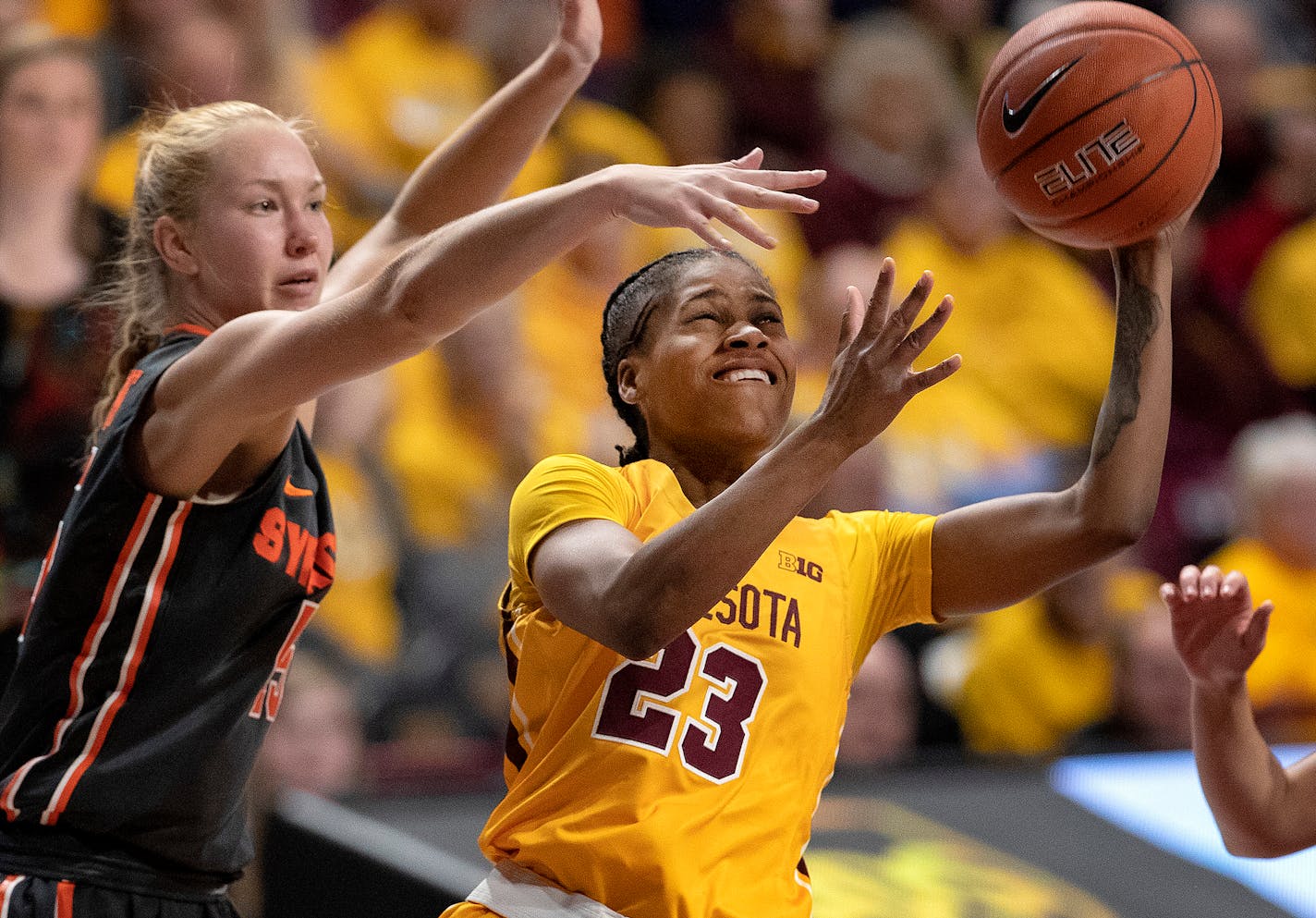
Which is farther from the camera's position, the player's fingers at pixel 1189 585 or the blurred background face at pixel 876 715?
the blurred background face at pixel 876 715

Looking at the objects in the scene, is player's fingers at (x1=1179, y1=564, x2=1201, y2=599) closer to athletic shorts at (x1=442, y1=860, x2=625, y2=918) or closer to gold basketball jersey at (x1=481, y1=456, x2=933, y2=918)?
gold basketball jersey at (x1=481, y1=456, x2=933, y2=918)

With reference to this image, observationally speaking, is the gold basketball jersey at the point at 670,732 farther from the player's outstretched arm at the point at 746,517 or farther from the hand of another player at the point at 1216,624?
the hand of another player at the point at 1216,624

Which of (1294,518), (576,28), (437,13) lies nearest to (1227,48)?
(1294,518)

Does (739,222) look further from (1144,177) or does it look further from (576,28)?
(576,28)

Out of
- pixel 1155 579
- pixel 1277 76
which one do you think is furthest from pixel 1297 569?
pixel 1277 76

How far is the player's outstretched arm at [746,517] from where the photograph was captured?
7.22 ft

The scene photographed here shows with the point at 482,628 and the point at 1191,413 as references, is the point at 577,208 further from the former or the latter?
the point at 1191,413

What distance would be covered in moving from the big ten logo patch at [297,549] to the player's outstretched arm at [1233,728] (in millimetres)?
1496

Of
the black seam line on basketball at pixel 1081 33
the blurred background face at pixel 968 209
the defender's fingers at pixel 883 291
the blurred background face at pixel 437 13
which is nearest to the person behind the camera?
the defender's fingers at pixel 883 291

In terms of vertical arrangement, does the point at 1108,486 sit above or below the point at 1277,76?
below

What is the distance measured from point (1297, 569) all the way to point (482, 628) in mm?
3494

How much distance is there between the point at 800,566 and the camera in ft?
8.98

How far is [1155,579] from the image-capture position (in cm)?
741

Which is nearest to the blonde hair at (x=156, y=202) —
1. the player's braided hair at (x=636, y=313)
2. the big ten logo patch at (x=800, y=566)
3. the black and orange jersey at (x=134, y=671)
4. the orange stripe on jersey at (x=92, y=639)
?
the black and orange jersey at (x=134, y=671)
